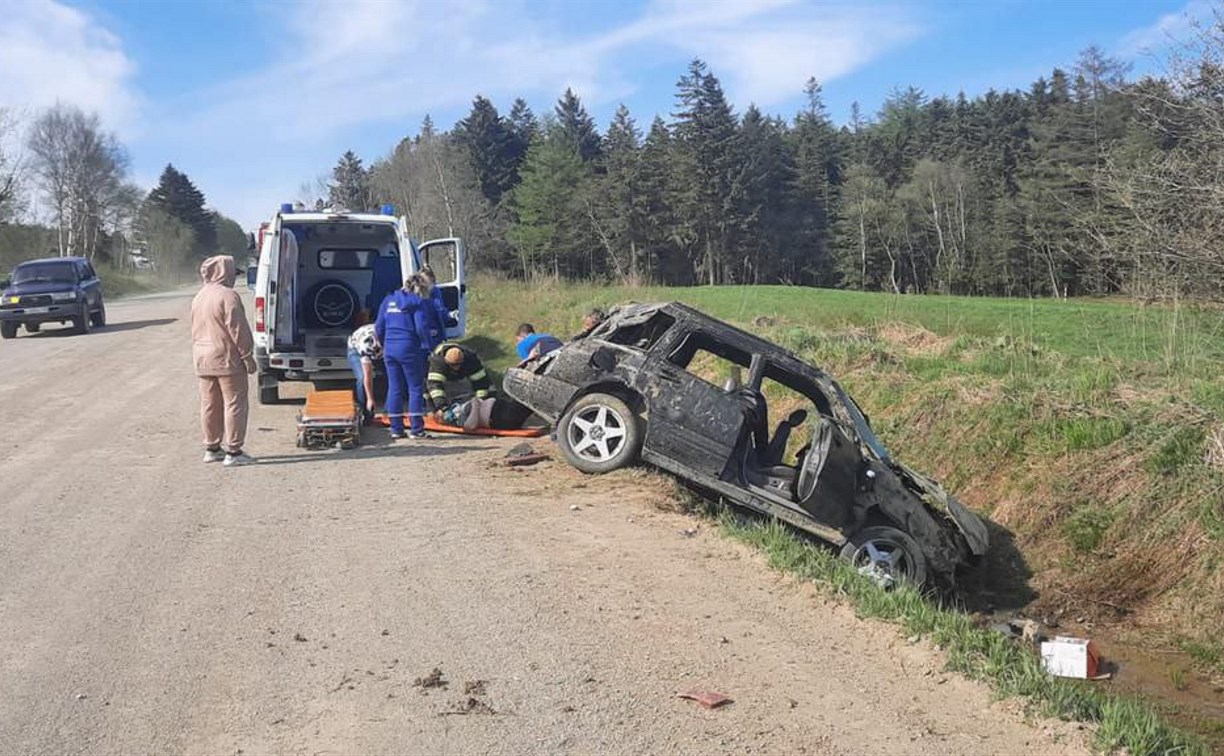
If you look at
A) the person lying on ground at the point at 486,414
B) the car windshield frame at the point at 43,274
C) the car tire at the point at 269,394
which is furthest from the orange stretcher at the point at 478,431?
the car windshield frame at the point at 43,274

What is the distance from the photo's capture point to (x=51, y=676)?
14.0 ft

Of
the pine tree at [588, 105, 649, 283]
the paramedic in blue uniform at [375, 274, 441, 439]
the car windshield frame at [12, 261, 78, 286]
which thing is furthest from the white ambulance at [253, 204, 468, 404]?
the pine tree at [588, 105, 649, 283]

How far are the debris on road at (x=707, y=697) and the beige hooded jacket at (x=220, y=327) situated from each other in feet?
19.9

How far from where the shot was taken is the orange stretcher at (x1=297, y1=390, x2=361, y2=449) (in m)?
9.54

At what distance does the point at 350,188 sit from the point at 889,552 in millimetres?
70422

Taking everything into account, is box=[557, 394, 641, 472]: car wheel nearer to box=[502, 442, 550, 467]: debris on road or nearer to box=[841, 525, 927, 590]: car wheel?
box=[502, 442, 550, 467]: debris on road

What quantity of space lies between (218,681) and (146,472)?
4.88m

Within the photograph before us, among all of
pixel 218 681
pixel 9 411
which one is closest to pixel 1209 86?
pixel 218 681

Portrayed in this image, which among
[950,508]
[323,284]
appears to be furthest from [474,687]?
[323,284]

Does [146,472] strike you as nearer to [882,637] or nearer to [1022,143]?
[882,637]

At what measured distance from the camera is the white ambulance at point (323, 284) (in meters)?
12.1

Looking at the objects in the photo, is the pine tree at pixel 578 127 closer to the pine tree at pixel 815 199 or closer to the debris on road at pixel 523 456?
the pine tree at pixel 815 199

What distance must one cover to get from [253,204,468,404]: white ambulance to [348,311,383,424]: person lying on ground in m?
0.91

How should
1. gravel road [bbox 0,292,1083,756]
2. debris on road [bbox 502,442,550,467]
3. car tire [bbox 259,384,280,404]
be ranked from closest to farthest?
gravel road [bbox 0,292,1083,756], debris on road [bbox 502,442,550,467], car tire [bbox 259,384,280,404]
